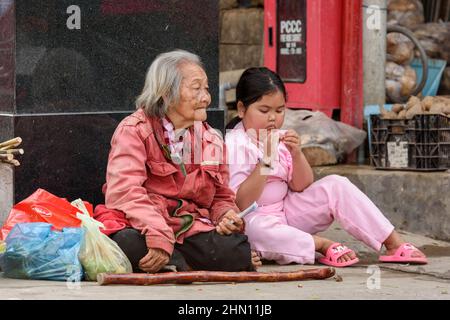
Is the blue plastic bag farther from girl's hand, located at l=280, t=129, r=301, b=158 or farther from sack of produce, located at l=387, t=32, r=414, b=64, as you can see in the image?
sack of produce, located at l=387, t=32, r=414, b=64

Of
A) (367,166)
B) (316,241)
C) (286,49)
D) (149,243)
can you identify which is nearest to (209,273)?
(149,243)

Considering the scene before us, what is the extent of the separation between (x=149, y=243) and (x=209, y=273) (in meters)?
0.34

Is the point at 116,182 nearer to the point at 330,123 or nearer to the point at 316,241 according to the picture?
the point at 316,241

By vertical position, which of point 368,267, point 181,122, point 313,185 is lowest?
point 368,267

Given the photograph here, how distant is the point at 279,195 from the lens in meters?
6.27

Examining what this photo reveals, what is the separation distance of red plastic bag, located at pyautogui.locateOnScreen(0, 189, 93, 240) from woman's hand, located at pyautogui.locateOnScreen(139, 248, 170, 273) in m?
0.47

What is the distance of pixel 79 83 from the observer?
Result: 20.2ft

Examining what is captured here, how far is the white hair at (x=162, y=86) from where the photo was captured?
561cm

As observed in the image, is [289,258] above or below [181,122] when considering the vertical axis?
below

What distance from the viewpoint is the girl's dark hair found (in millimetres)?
6047

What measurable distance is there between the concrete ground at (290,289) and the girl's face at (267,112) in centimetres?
77

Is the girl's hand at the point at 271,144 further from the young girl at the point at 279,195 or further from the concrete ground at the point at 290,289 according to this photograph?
the concrete ground at the point at 290,289

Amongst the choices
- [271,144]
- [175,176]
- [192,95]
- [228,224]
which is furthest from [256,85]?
[228,224]

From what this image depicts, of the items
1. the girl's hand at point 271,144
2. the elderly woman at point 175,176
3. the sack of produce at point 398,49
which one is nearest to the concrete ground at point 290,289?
the elderly woman at point 175,176
